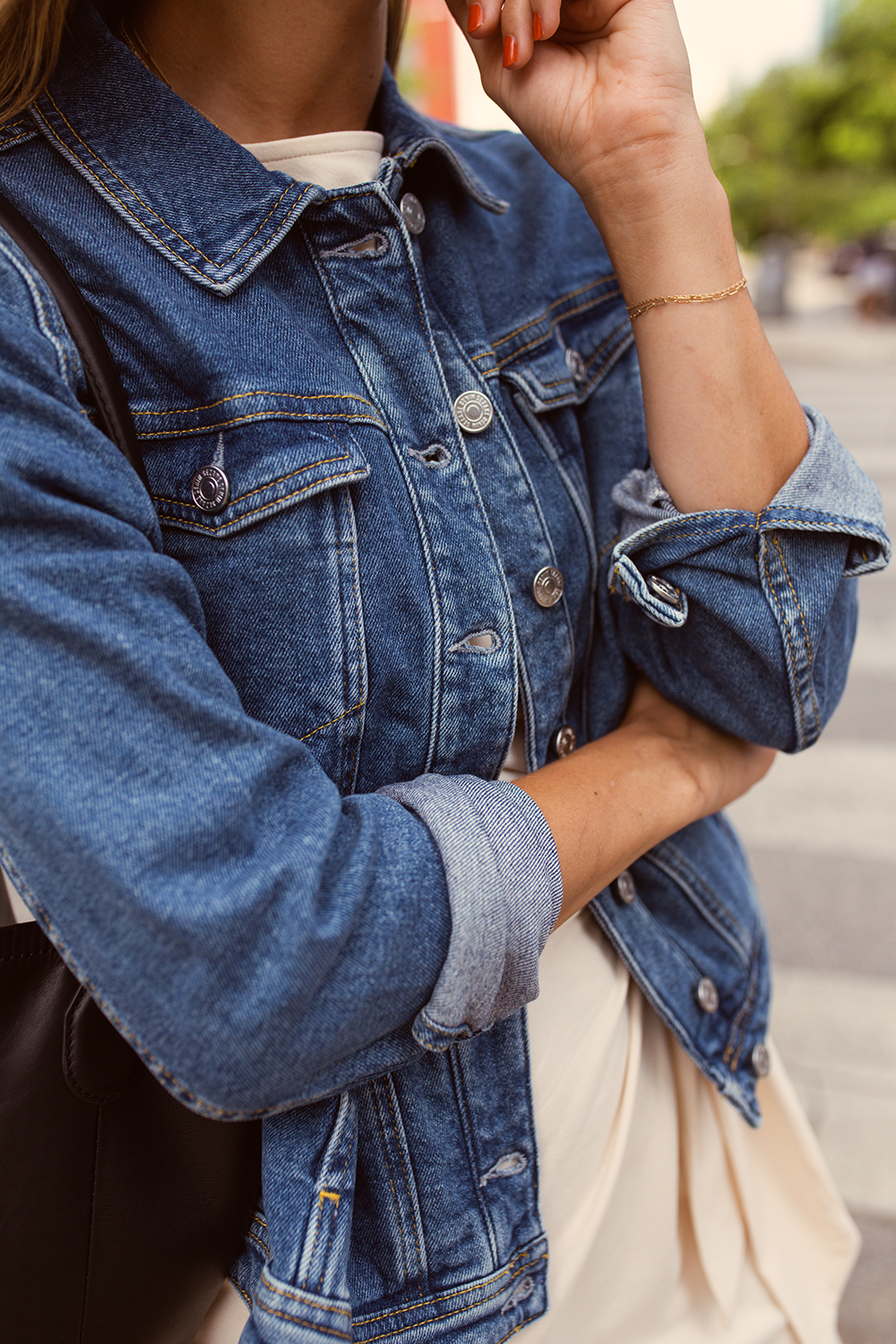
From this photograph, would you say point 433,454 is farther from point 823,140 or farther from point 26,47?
point 823,140

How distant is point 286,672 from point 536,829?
0.96 ft

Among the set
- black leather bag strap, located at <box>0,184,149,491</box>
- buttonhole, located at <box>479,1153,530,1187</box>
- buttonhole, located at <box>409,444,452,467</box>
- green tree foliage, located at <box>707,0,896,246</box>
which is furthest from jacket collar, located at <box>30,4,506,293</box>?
green tree foliage, located at <box>707,0,896,246</box>

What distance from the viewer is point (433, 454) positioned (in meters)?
1.10

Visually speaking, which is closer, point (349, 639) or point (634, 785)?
point (349, 639)

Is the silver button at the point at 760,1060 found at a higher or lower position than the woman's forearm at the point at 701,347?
lower

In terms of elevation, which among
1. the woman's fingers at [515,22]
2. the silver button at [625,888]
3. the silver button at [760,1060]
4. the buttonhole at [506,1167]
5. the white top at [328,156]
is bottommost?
the silver button at [760,1060]

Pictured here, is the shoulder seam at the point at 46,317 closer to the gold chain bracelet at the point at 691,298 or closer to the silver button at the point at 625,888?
the gold chain bracelet at the point at 691,298

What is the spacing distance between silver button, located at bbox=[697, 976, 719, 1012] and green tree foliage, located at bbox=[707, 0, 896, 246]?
2790cm

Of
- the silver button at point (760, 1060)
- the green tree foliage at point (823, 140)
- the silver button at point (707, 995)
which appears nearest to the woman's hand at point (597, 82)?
the silver button at point (707, 995)

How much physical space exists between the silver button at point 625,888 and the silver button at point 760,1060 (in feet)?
1.10

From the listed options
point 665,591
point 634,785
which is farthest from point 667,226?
point 634,785

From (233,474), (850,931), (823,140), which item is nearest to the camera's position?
(233,474)

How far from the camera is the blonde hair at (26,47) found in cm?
92

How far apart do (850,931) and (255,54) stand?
10.1 ft
